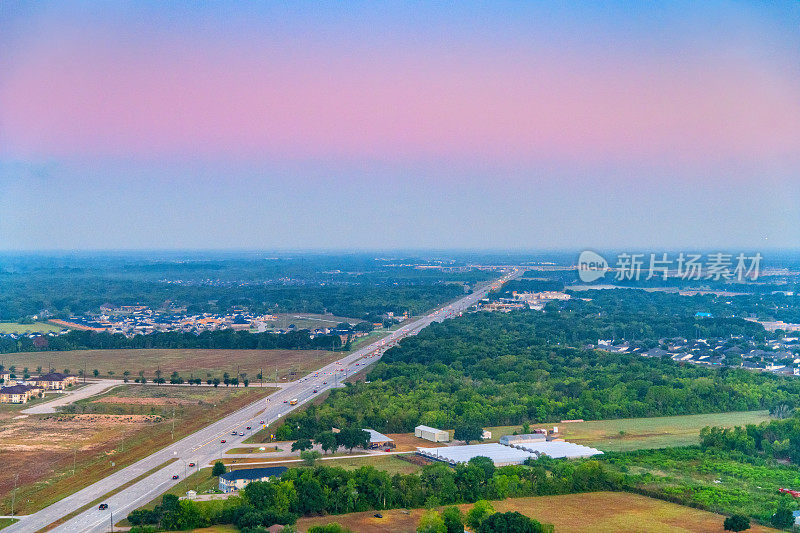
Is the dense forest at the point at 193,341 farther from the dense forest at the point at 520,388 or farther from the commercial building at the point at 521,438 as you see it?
the commercial building at the point at 521,438

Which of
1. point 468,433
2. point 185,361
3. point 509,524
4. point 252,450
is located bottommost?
point 185,361

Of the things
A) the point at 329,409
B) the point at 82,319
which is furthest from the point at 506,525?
the point at 82,319

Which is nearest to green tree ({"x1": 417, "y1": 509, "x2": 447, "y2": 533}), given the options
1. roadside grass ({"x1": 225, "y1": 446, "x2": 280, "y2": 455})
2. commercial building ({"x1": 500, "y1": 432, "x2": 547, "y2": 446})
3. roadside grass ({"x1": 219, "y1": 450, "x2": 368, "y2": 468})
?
roadside grass ({"x1": 219, "y1": 450, "x2": 368, "y2": 468})

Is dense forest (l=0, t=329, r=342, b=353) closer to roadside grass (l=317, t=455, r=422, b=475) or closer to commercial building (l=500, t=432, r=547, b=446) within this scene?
commercial building (l=500, t=432, r=547, b=446)

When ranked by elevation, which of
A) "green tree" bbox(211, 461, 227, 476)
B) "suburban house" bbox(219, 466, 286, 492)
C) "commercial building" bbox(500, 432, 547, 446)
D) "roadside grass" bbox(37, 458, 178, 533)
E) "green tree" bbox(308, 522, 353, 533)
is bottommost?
"roadside grass" bbox(37, 458, 178, 533)

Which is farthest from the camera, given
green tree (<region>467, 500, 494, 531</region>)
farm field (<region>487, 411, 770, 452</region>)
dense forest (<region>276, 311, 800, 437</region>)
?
dense forest (<region>276, 311, 800, 437</region>)

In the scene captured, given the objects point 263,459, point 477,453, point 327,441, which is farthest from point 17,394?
point 477,453

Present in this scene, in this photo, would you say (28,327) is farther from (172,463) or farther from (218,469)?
(218,469)
